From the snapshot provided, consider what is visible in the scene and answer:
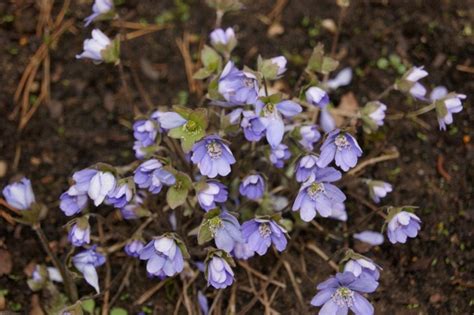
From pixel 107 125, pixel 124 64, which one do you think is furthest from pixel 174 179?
pixel 124 64

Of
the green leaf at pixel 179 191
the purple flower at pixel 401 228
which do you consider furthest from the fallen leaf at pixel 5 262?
the purple flower at pixel 401 228

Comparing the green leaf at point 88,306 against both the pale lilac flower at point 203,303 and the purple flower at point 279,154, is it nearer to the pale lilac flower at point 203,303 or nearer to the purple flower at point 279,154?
the pale lilac flower at point 203,303

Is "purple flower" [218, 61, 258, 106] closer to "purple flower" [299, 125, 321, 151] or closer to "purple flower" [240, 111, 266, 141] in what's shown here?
"purple flower" [240, 111, 266, 141]

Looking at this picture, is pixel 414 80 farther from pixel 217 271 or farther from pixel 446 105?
pixel 217 271

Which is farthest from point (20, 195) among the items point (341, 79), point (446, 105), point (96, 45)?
point (446, 105)

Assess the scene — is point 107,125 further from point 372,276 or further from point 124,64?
point 372,276
